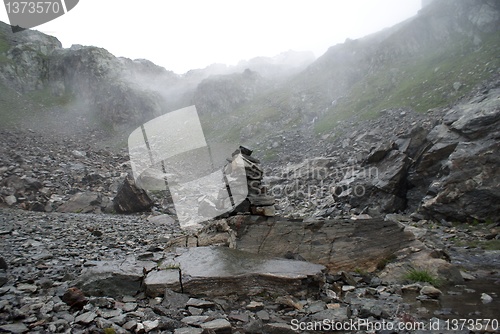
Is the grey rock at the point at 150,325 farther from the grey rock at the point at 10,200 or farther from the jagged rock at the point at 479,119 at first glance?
the jagged rock at the point at 479,119

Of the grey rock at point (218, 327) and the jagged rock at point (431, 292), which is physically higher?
the grey rock at point (218, 327)

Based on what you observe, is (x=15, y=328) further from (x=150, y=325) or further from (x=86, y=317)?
(x=150, y=325)

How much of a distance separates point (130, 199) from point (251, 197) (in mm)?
12508

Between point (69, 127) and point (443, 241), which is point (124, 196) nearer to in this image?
point (443, 241)

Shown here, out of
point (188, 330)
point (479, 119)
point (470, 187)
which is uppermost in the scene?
point (479, 119)

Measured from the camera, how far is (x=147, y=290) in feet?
25.4

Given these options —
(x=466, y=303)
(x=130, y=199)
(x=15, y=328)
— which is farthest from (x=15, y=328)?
(x=130, y=199)

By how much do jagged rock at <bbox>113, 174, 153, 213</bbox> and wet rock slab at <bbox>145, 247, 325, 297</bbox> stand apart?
1376cm

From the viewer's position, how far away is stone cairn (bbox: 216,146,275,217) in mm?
13391

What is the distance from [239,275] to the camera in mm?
8492

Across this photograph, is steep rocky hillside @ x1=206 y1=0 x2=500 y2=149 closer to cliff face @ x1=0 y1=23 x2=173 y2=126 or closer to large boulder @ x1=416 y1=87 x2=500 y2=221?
large boulder @ x1=416 y1=87 x2=500 y2=221

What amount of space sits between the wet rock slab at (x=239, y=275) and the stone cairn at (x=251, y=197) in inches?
140

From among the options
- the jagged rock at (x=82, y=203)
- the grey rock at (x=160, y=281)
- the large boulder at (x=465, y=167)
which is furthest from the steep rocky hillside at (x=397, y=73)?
the grey rock at (x=160, y=281)

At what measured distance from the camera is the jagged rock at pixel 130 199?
2222 centimetres
